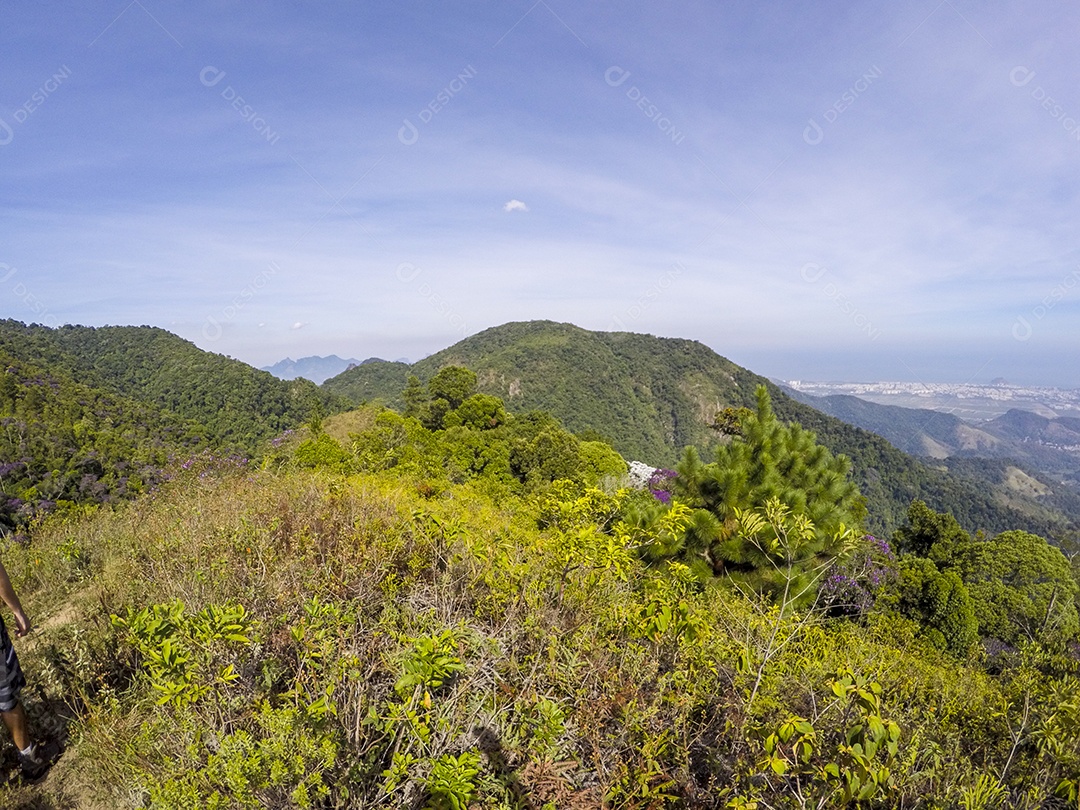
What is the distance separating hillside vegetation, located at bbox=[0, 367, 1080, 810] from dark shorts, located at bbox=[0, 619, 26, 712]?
243mm

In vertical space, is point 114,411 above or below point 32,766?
above

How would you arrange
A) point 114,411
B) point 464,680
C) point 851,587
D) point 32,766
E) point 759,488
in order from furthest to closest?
point 114,411 < point 851,587 < point 759,488 < point 32,766 < point 464,680

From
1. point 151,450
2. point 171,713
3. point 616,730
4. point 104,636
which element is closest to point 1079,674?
point 616,730

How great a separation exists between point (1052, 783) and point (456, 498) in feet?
17.8

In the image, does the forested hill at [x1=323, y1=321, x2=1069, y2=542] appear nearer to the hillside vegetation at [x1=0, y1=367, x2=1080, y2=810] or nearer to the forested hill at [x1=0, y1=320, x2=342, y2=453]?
the forested hill at [x1=0, y1=320, x2=342, y2=453]

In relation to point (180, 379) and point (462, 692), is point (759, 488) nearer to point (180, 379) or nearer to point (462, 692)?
point (462, 692)

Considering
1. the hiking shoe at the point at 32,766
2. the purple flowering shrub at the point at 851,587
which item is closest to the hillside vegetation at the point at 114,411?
the hiking shoe at the point at 32,766

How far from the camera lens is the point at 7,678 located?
7.97ft

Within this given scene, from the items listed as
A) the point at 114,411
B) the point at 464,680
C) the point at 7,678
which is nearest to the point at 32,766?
the point at 7,678

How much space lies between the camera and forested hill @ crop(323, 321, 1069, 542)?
78375 mm

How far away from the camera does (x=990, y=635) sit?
13.0 metres

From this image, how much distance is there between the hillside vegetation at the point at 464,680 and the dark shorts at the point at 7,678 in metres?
0.24

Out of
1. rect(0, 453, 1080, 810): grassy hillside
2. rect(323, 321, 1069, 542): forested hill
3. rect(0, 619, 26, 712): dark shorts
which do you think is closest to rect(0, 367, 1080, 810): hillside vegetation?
rect(0, 453, 1080, 810): grassy hillside

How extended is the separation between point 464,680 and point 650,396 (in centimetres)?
10506
